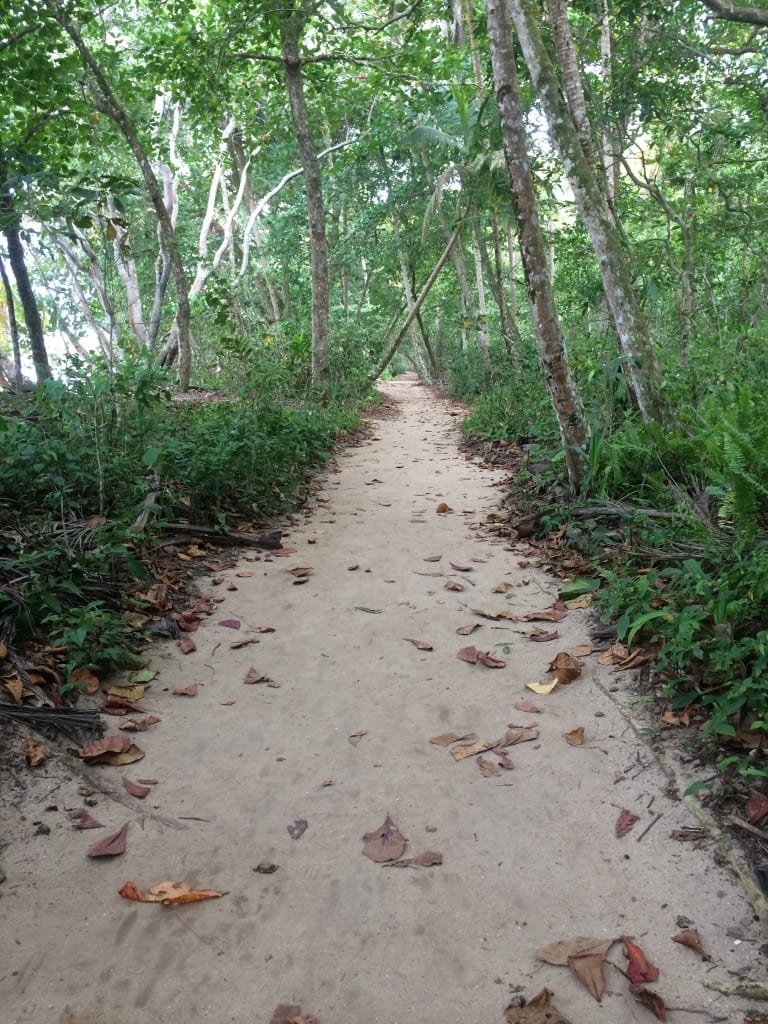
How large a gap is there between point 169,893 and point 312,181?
11143 millimetres

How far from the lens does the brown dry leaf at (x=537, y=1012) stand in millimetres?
1837

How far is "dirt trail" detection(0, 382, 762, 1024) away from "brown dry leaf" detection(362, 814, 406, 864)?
0.10 feet

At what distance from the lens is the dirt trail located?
195 cm

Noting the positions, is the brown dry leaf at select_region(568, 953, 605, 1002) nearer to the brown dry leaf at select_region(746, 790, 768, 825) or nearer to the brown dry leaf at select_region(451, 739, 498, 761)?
the brown dry leaf at select_region(746, 790, 768, 825)

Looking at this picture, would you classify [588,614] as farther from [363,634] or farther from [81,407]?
[81,407]

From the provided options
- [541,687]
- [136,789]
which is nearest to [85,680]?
[136,789]

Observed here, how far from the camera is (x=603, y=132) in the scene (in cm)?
934

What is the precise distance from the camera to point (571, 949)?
2.04 meters

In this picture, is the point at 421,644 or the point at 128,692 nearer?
the point at 128,692

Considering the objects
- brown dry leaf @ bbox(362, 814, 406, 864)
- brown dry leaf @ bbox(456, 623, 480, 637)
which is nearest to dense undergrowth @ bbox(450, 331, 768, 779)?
brown dry leaf @ bbox(456, 623, 480, 637)

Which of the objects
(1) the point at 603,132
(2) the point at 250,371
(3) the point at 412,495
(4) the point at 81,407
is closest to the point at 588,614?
(3) the point at 412,495

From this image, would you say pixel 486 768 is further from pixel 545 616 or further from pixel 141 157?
pixel 141 157

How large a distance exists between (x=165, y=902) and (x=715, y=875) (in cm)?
182

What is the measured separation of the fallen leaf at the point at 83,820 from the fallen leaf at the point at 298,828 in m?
0.72
